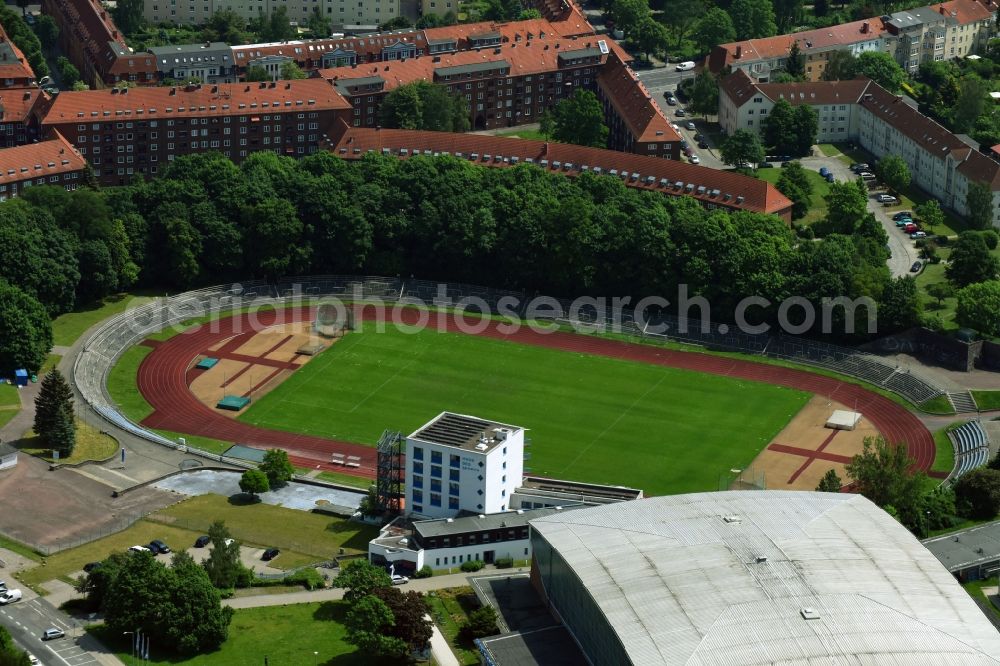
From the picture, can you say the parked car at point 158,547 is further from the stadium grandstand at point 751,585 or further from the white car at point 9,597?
the stadium grandstand at point 751,585

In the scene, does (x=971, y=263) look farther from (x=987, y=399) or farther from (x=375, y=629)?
(x=375, y=629)

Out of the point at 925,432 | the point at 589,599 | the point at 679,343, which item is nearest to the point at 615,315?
the point at 679,343

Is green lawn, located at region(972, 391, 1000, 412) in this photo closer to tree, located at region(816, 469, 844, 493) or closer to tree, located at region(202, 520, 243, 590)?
tree, located at region(816, 469, 844, 493)

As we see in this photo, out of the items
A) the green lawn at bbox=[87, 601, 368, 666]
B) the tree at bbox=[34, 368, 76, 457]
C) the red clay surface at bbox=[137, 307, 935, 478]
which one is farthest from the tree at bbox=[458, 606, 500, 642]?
the tree at bbox=[34, 368, 76, 457]

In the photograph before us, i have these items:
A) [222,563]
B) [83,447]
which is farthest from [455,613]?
[83,447]

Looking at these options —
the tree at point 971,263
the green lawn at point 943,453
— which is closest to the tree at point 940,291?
the tree at point 971,263
